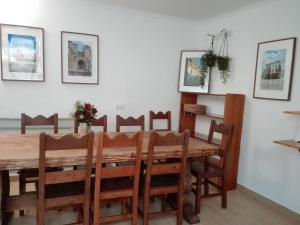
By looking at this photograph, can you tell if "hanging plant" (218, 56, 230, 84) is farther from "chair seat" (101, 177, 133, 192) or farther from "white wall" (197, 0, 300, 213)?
"chair seat" (101, 177, 133, 192)

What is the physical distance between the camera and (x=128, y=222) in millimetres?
2387

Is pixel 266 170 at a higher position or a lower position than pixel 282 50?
lower

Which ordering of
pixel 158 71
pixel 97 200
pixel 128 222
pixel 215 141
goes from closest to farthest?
pixel 97 200 → pixel 128 222 → pixel 215 141 → pixel 158 71

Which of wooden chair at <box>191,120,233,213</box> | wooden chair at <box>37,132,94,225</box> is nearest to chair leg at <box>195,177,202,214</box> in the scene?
wooden chair at <box>191,120,233,213</box>

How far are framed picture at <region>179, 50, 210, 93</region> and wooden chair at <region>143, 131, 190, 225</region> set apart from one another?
5.86 ft

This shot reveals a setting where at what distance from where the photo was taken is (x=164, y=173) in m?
2.14

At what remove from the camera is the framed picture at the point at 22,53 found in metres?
3.07

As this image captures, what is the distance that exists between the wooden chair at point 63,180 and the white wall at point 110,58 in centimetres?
174

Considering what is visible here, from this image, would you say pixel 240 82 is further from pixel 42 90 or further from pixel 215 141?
pixel 42 90

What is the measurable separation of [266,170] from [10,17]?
3810 mm

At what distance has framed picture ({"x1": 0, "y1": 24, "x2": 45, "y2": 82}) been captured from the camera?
3.07 m

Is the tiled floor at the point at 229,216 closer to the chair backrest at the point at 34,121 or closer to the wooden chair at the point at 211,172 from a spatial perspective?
the wooden chair at the point at 211,172

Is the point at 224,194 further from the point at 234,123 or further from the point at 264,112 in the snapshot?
the point at 264,112

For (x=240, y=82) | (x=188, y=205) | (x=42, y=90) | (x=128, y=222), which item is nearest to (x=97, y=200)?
(x=128, y=222)
